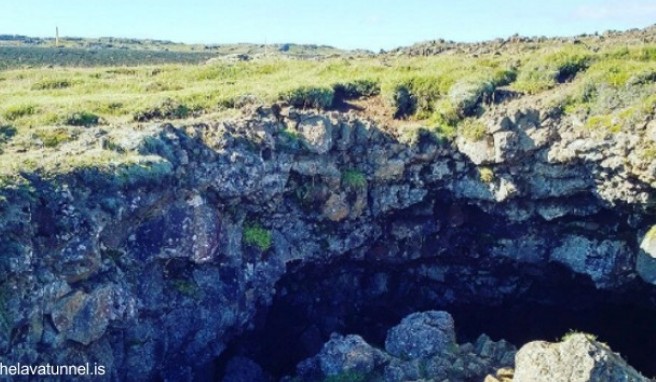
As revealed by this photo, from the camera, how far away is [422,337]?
19.5 m

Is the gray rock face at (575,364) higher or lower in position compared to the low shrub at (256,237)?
lower

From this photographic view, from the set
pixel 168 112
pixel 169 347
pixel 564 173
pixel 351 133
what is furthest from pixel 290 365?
pixel 564 173

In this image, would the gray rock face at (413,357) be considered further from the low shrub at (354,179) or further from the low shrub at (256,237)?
the low shrub at (354,179)

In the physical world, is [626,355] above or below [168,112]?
below

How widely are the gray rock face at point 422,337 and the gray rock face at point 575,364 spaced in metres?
3.09

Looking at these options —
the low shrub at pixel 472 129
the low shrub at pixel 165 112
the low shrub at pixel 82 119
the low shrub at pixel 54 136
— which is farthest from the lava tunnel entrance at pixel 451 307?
the low shrub at pixel 82 119

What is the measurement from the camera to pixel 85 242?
14820 millimetres

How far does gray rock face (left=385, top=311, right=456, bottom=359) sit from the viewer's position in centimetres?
1925

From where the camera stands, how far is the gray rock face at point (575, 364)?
15.6 meters

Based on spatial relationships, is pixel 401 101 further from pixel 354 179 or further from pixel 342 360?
pixel 342 360

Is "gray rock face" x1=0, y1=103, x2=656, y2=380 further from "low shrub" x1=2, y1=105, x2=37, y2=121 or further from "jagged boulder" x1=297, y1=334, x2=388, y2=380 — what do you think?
"low shrub" x1=2, y1=105, x2=37, y2=121

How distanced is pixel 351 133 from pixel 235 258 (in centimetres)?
560

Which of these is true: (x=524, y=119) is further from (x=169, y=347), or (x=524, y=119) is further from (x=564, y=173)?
(x=169, y=347)

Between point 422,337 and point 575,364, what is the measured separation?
5.01 m
